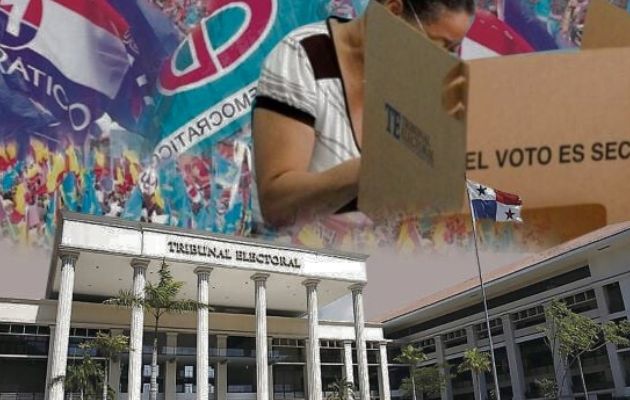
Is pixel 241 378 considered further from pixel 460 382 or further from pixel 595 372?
pixel 595 372

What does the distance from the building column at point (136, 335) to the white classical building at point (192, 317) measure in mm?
65

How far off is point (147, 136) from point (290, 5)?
7.81 ft

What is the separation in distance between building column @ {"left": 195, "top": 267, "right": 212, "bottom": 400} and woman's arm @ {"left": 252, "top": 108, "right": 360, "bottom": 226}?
3907 centimetres

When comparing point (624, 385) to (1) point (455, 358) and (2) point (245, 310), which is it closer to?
(1) point (455, 358)

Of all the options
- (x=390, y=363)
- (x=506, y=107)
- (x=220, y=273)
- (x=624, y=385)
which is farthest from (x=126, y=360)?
(x=506, y=107)

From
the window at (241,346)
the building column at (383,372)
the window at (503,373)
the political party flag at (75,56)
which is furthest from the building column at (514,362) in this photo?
the political party flag at (75,56)

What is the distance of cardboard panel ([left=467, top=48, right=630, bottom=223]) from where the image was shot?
12.1 feet

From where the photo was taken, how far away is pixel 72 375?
37562mm

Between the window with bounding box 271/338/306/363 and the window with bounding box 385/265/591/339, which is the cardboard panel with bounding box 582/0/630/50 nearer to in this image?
the window with bounding box 385/265/591/339

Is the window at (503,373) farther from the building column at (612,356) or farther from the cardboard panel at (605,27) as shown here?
the cardboard panel at (605,27)

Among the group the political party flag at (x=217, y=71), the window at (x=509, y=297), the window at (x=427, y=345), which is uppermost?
the window at (x=509, y=297)

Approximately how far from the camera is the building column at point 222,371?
54.0 meters

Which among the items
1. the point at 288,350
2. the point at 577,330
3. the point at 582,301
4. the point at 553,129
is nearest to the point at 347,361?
the point at 288,350

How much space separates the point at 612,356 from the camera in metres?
49.8
